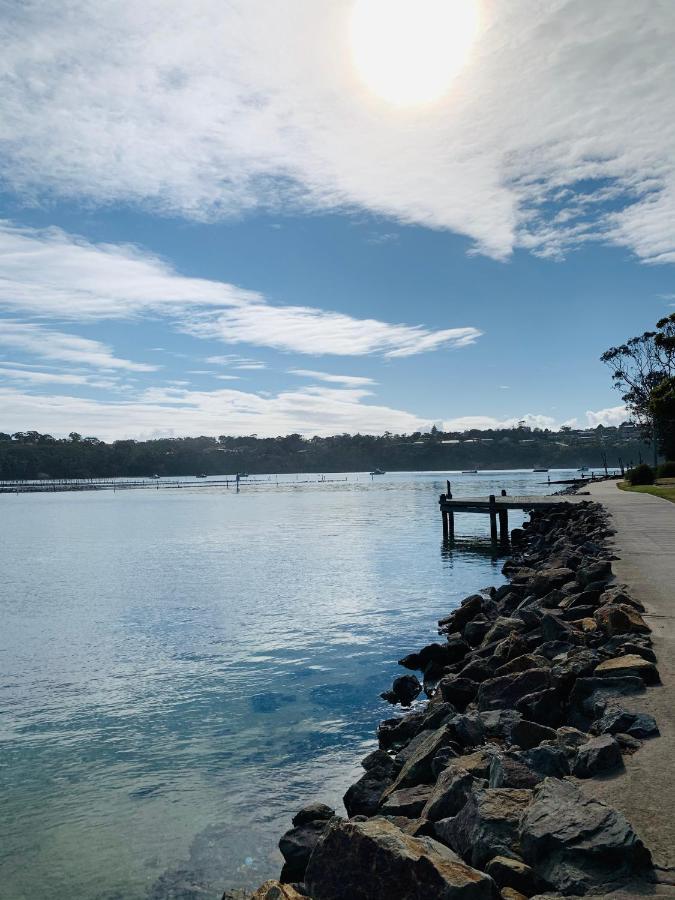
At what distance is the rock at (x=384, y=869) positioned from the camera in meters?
4.11

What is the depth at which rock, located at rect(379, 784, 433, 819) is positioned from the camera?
629 centimetres

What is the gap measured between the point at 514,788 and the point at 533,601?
34.1 ft

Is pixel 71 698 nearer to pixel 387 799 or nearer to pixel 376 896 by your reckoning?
pixel 387 799

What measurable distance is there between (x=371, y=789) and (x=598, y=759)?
2.98 metres

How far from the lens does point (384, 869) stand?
4.34 metres

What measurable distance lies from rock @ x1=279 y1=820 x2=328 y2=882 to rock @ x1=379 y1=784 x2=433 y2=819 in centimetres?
61

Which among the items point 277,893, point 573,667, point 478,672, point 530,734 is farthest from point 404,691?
point 277,893

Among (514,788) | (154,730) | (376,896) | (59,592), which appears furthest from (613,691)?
(59,592)

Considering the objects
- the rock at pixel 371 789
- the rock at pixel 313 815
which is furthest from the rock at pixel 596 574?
the rock at pixel 313 815

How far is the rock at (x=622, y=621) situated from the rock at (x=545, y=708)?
2.03 meters

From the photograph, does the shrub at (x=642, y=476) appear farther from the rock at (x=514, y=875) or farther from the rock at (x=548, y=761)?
the rock at (x=514, y=875)

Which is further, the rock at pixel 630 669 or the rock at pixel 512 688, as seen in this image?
the rock at pixel 512 688

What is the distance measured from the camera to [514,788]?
5.54m

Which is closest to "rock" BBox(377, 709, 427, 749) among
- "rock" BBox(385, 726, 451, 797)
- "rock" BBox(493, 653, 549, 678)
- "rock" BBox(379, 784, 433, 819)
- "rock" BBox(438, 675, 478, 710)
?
"rock" BBox(438, 675, 478, 710)
